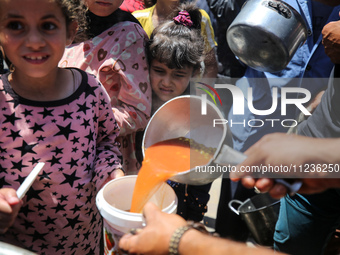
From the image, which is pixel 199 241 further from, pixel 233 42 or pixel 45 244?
pixel 233 42

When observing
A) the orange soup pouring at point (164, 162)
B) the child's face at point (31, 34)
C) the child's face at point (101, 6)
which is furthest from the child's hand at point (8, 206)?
the child's face at point (101, 6)

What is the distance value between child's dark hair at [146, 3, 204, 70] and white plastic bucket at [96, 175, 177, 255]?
90cm

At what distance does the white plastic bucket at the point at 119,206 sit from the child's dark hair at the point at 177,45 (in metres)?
0.90

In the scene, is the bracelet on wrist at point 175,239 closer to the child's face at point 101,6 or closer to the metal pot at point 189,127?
the metal pot at point 189,127

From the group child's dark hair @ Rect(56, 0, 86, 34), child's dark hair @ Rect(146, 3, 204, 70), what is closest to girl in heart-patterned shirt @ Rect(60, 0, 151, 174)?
child's dark hair @ Rect(146, 3, 204, 70)

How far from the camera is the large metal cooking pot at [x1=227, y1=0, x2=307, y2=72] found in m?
1.72

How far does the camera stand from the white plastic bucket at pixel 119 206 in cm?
103

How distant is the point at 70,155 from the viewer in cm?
133

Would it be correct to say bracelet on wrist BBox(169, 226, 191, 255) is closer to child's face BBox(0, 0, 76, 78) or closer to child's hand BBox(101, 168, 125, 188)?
child's hand BBox(101, 168, 125, 188)

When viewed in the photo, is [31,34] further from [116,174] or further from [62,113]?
[116,174]

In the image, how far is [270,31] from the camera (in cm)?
171

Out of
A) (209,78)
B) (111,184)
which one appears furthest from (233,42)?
(111,184)

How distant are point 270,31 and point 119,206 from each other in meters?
1.09

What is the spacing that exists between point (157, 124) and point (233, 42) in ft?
2.51
